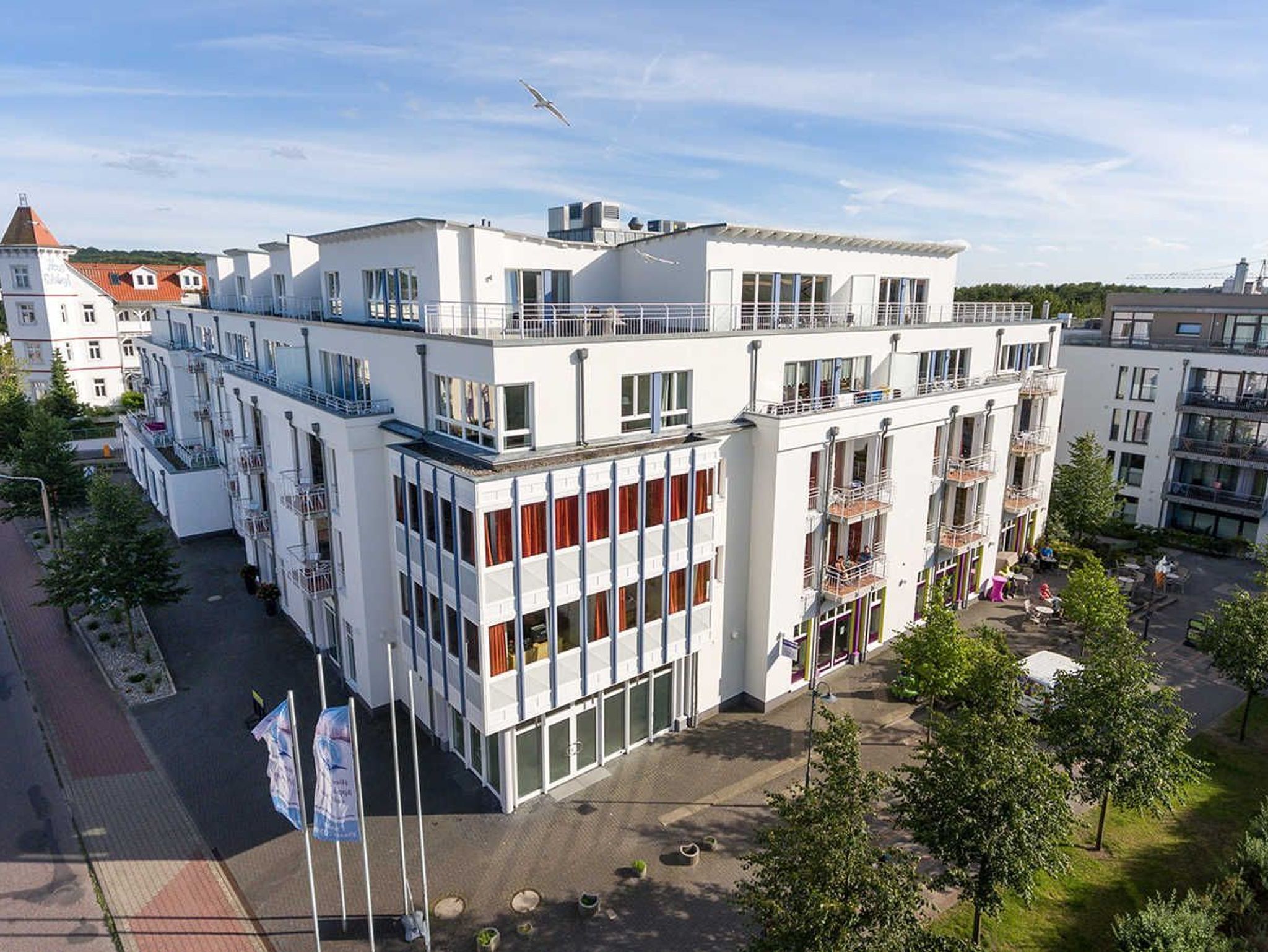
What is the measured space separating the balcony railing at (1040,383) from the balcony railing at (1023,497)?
179 inches

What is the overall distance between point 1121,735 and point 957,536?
47.1 feet

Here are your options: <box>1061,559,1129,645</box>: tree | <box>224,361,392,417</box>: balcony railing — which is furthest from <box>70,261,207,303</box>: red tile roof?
<box>1061,559,1129,645</box>: tree

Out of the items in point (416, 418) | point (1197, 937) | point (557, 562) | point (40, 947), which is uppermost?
point (416, 418)

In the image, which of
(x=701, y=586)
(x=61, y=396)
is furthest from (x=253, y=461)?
(x=61, y=396)

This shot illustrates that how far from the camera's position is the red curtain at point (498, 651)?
767 inches

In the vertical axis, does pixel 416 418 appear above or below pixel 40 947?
above

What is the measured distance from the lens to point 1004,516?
3772 centimetres

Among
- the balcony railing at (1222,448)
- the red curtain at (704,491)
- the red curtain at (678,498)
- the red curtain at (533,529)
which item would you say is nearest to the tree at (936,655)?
the red curtain at (704,491)

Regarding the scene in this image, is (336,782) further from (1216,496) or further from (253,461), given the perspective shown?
(1216,496)

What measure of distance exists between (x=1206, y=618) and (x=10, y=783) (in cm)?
3883

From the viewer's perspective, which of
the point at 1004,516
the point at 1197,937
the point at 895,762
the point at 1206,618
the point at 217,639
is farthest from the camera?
the point at 1004,516

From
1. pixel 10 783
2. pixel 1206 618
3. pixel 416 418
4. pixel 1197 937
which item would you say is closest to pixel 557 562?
pixel 416 418

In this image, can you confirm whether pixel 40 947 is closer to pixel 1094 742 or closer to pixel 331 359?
pixel 331 359

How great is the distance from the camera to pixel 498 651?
19.7 metres
